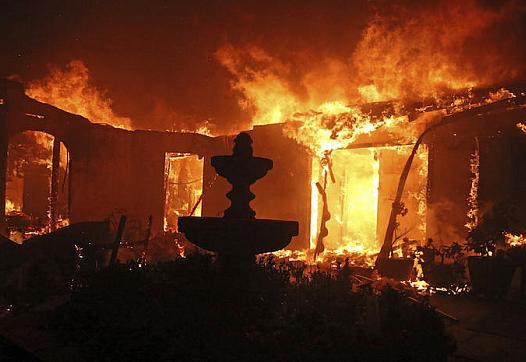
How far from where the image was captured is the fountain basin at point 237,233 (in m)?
5.59

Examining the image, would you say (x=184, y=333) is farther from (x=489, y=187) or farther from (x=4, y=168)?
(x=4, y=168)

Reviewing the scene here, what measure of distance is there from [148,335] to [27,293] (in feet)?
14.4

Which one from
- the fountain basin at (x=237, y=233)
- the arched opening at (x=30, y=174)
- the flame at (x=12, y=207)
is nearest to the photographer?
the fountain basin at (x=237, y=233)

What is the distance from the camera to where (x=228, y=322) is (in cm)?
514

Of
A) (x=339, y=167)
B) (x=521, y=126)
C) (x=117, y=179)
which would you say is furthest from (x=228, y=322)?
(x=339, y=167)

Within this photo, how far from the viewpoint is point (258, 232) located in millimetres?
5637

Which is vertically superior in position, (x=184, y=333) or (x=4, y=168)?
(x=4, y=168)

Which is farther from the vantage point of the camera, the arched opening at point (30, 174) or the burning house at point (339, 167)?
the arched opening at point (30, 174)

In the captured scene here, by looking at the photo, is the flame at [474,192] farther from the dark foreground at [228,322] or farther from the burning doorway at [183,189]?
the burning doorway at [183,189]

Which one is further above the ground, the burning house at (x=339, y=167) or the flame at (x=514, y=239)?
the burning house at (x=339, y=167)

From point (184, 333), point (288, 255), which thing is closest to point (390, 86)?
point (288, 255)

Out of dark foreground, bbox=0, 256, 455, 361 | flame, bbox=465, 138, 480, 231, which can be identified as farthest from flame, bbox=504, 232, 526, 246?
dark foreground, bbox=0, 256, 455, 361

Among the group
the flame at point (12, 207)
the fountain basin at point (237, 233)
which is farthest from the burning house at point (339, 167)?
the flame at point (12, 207)

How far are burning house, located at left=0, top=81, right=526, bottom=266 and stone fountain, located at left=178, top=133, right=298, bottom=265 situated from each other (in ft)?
20.0
